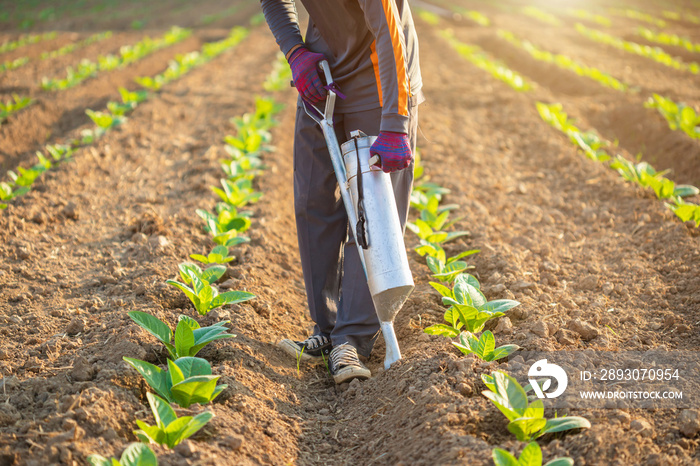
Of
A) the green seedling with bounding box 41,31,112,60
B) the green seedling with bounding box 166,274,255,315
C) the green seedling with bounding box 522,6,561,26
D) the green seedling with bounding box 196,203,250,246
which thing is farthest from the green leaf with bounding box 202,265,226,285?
the green seedling with bounding box 522,6,561,26

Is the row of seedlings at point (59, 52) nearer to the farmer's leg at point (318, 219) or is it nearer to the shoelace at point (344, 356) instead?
the farmer's leg at point (318, 219)

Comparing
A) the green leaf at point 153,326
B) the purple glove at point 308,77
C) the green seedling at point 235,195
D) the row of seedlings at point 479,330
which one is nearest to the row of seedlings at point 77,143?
the green seedling at point 235,195

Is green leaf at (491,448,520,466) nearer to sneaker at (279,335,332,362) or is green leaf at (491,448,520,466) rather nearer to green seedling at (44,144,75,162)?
sneaker at (279,335,332,362)

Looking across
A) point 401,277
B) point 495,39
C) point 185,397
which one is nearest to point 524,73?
point 495,39

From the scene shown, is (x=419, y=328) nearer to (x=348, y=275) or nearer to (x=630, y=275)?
(x=348, y=275)

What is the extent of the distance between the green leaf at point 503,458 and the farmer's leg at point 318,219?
46.6 inches

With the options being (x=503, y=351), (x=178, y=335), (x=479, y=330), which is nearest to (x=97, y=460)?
(x=178, y=335)

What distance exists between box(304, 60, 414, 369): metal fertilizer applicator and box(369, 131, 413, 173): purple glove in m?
0.06

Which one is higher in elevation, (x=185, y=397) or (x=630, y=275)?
(x=185, y=397)

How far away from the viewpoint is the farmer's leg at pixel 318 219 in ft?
8.26

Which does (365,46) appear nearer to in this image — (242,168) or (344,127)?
(344,127)

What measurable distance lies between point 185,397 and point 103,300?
1.11 metres

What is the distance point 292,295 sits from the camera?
329cm

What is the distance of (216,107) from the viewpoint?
22.6 feet
